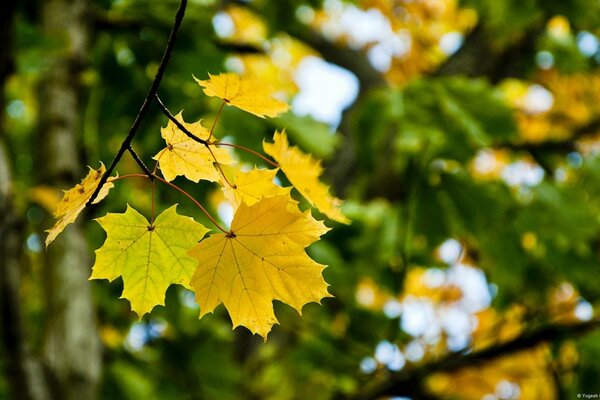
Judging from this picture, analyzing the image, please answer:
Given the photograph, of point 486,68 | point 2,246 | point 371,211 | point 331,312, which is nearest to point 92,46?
point 2,246

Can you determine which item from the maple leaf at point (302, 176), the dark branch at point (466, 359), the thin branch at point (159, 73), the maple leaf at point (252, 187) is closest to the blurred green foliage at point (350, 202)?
the dark branch at point (466, 359)

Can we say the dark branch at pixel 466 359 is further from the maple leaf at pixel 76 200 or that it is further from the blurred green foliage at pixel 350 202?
the maple leaf at pixel 76 200

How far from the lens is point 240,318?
699 millimetres

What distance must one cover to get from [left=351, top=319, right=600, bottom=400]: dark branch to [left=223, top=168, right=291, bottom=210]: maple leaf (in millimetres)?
1452

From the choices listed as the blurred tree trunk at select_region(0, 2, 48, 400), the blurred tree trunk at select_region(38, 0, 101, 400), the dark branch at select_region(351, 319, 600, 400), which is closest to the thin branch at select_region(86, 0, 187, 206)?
the blurred tree trunk at select_region(0, 2, 48, 400)

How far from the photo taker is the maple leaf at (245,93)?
0.67 meters

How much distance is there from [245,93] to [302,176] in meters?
0.18

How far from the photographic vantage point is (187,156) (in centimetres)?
69

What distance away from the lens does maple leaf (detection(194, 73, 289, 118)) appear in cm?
67

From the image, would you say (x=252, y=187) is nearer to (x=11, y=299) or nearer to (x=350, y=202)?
(x=11, y=299)

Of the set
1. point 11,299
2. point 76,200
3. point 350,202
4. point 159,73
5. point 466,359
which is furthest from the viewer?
point 350,202

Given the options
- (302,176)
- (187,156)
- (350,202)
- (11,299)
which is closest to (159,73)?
(187,156)

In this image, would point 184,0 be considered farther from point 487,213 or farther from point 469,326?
point 469,326

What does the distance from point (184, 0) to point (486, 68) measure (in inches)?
102
